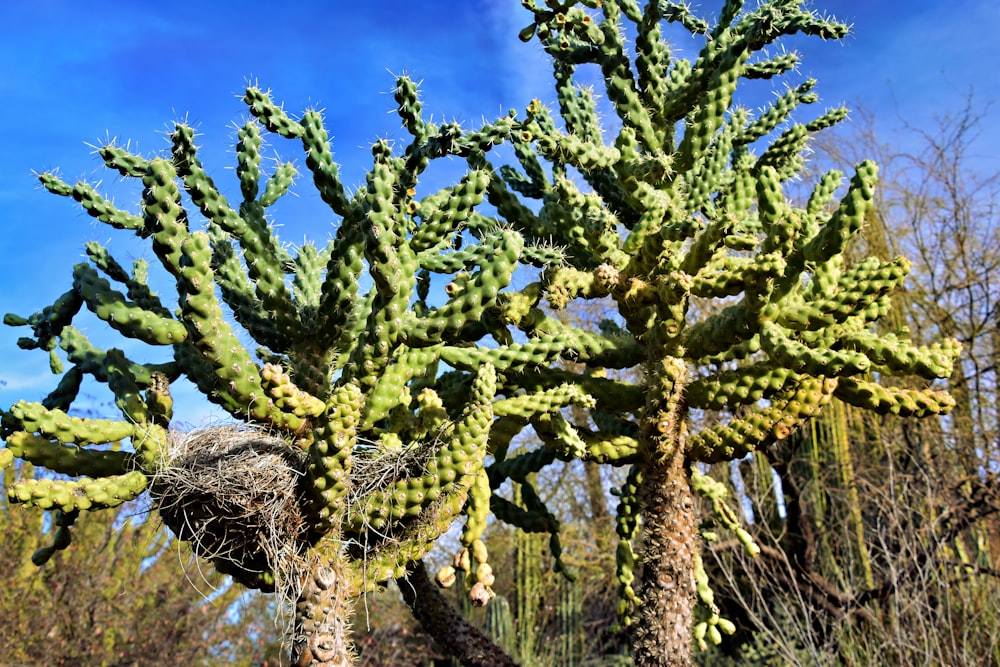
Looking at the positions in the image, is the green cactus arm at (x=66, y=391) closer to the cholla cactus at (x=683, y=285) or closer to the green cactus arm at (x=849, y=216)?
the cholla cactus at (x=683, y=285)

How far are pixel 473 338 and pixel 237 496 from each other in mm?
1948

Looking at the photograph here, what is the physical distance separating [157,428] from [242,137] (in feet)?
5.27

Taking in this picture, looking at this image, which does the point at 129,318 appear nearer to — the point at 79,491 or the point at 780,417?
the point at 79,491

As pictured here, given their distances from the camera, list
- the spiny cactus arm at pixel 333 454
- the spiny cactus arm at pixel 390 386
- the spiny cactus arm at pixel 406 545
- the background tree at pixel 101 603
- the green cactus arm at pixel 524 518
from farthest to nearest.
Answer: the background tree at pixel 101 603
the green cactus arm at pixel 524 518
the spiny cactus arm at pixel 390 386
the spiny cactus arm at pixel 406 545
the spiny cactus arm at pixel 333 454

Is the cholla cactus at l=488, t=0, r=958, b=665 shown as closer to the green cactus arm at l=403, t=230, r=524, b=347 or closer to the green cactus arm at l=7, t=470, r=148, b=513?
the green cactus arm at l=403, t=230, r=524, b=347

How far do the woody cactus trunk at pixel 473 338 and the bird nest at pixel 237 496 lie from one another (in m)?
0.01

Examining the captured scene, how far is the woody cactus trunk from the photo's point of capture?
3.40 metres

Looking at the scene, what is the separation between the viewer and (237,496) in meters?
3.28

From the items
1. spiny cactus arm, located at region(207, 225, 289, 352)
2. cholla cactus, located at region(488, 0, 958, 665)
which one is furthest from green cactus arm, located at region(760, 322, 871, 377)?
spiny cactus arm, located at region(207, 225, 289, 352)

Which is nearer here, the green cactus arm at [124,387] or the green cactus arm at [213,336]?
the green cactus arm at [213,336]

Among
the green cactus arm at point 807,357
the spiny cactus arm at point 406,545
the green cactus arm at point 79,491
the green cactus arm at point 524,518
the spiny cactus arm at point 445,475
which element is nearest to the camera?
the green cactus arm at point 79,491

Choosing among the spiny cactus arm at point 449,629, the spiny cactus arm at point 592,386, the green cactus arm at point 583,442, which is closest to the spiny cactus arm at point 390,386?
the green cactus arm at point 583,442

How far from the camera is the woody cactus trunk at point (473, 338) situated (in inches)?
134

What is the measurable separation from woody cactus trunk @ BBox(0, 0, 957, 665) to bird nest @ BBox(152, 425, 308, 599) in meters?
0.01
